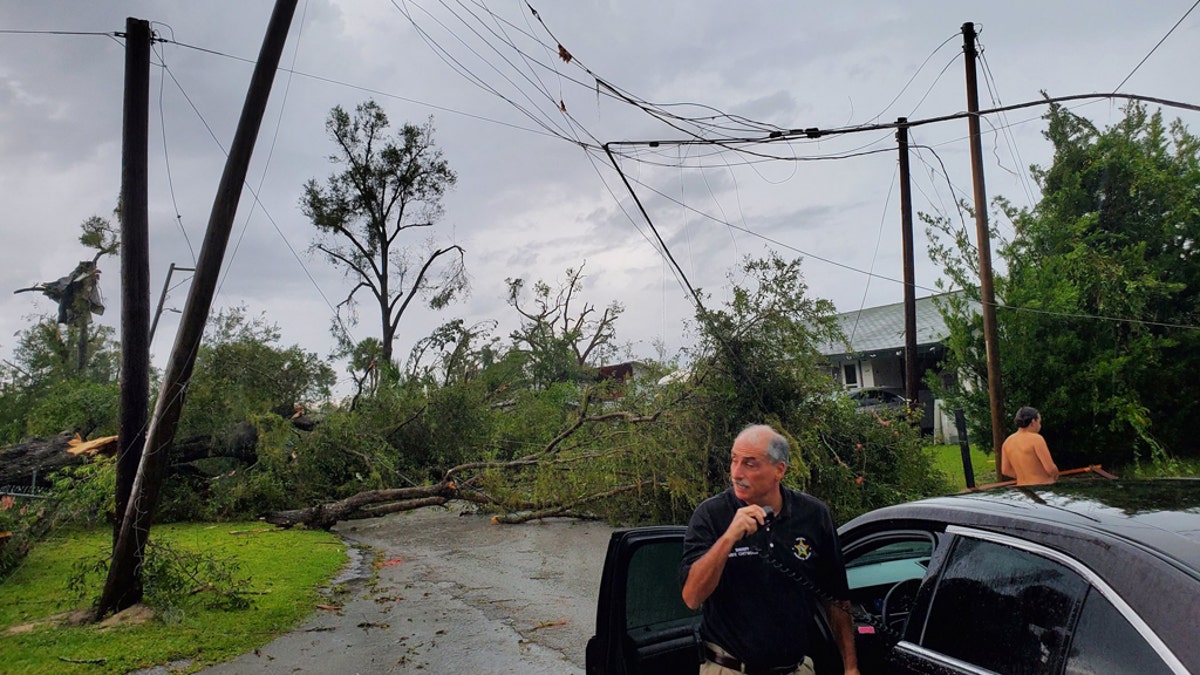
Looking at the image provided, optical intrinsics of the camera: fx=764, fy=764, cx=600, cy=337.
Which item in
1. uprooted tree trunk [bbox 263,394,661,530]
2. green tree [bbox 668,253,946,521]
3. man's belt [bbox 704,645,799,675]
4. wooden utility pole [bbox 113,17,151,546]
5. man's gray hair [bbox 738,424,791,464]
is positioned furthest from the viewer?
uprooted tree trunk [bbox 263,394,661,530]

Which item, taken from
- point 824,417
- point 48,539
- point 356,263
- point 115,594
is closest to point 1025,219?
point 824,417

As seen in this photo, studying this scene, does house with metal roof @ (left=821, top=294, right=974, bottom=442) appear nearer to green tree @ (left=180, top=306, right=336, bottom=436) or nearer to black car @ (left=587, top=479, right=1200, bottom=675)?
green tree @ (left=180, top=306, right=336, bottom=436)

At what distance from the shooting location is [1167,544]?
1.83 meters

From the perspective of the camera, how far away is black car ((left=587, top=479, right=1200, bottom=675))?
174cm

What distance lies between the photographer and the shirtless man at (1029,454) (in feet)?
22.5

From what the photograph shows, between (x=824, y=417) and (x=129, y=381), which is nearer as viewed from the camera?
(x=129, y=381)

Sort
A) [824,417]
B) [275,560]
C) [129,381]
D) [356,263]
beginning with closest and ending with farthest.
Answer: [129,381] < [275,560] < [824,417] < [356,263]

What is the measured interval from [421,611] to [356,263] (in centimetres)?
2411

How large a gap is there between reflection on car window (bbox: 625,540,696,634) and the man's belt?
1.69ft

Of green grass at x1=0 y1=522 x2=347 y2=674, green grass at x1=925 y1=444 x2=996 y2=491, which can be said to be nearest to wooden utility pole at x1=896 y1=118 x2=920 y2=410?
green grass at x1=925 y1=444 x2=996 y2=491

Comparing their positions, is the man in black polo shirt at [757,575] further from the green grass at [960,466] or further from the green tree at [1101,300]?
the green tree at [1101,300]

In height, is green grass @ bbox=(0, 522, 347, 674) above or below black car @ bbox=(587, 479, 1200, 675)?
below

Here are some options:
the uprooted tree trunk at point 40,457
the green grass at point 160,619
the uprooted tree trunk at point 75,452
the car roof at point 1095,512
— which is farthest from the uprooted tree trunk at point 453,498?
the car roof at point 1095,512

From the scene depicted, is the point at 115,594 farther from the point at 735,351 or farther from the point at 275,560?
the point at 735,351
